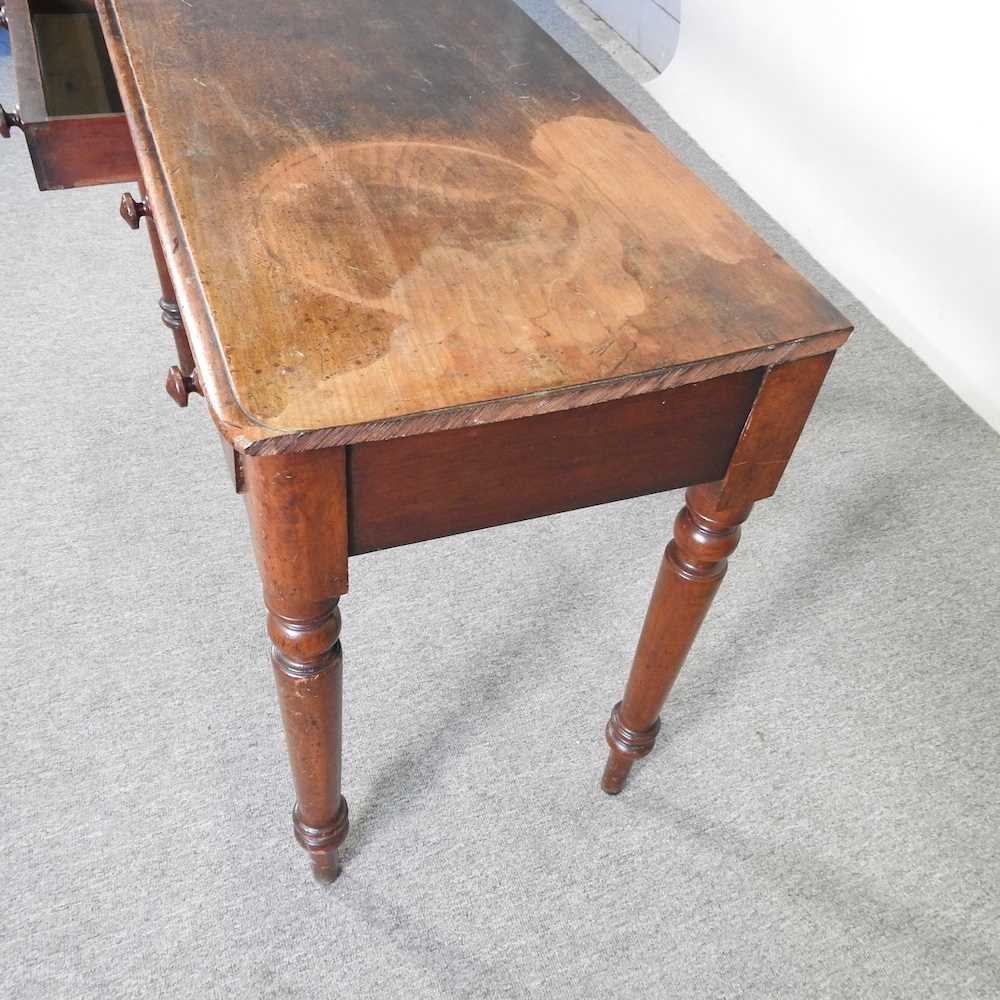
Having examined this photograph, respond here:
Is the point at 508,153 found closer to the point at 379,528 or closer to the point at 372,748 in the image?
the point at 379,528

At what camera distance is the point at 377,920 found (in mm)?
945

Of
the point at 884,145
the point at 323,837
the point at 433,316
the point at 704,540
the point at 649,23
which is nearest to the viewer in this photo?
the point at 433,316

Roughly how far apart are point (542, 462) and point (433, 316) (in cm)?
12

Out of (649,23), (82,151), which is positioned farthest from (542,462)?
(649,23)

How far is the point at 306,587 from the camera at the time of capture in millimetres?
637

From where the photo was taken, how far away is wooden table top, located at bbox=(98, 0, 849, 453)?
1.93 ft

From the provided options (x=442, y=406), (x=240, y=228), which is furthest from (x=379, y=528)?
(x=240, y=228)

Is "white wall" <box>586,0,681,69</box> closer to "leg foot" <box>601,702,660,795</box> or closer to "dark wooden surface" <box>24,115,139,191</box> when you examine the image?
"dark wooden surface" <box>24,115,139,191</box>

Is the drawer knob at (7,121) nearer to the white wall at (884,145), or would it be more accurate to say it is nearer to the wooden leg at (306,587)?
the wooden leg at (306,587)

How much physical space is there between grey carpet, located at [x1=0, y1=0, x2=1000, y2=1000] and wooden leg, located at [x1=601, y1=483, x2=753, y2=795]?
10 cm

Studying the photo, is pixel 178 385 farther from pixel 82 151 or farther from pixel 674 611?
pixel 674 611

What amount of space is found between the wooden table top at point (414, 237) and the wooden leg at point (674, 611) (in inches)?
6.2

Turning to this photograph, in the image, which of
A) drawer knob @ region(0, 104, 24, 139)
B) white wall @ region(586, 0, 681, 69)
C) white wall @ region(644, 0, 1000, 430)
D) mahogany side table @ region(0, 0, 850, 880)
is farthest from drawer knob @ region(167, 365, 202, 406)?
white wall @ region(586, 0, 681, 69)

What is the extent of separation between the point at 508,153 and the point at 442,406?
347 millimetres
